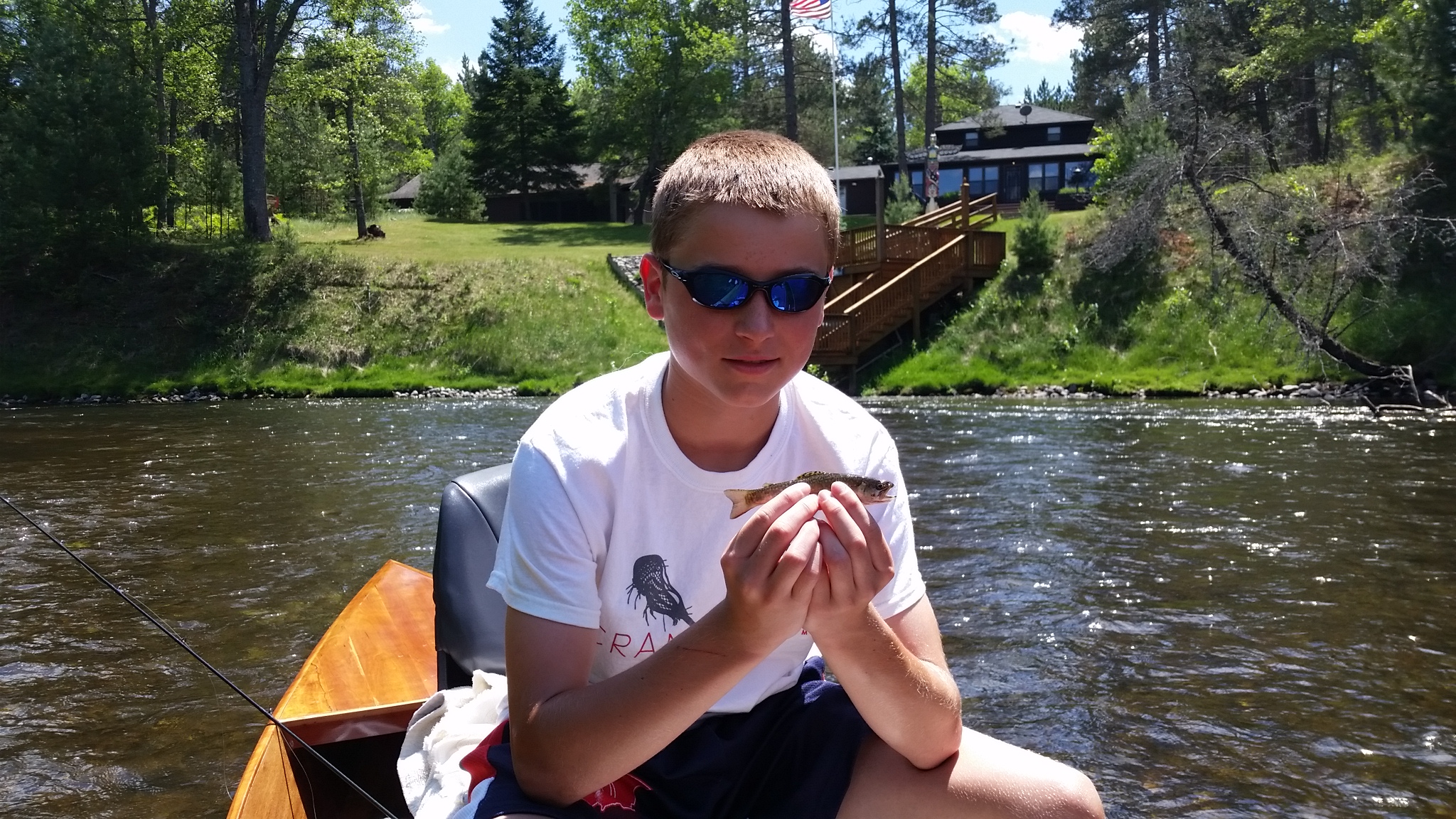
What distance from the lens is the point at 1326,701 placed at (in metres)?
5.77

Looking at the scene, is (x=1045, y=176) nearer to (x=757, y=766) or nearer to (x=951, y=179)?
(x=951, y=179)

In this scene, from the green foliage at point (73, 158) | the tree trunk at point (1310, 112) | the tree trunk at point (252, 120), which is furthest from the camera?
the tree trunk at point (1310, 112)

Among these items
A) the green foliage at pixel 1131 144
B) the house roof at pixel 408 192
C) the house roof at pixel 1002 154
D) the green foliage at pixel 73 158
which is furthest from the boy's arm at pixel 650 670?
Result: the house roof at pixel 408 192

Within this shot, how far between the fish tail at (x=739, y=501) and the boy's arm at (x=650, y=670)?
0.21 meters

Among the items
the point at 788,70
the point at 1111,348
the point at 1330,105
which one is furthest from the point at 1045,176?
the point at 1111,348

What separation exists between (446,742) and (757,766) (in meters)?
0.80

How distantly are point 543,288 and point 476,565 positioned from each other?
2929cm

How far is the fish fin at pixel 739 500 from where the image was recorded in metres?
2.21

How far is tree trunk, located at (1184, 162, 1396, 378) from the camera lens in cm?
2138

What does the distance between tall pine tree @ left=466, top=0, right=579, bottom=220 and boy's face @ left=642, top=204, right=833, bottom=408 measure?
53.8m

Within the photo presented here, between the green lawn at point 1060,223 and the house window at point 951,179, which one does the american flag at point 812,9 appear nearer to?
the green lawn at point 1060,223

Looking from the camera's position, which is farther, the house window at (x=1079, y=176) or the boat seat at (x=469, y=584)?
the house window at (x=1079, y=176)

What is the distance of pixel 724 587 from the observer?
253cm

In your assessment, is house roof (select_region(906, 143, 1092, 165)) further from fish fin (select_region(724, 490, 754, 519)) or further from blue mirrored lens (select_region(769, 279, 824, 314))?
fish fin (select_region(724, 490, 754, 519))
